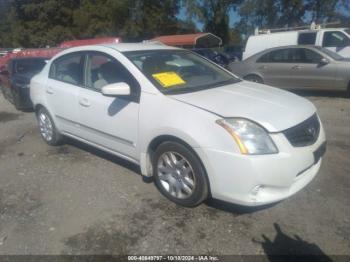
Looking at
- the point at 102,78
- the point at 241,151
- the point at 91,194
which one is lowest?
the point at 91,194

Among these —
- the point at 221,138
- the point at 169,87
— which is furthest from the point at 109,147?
the point at 221,138

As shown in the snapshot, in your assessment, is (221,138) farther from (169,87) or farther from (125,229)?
(125,229)

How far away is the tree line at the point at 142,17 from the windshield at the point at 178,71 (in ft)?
114

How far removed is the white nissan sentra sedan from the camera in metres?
3.19

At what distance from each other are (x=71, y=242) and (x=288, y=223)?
6.67 feet

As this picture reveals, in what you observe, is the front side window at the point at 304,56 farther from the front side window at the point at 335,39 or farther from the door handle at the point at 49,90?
the door handle at the point at 49,90

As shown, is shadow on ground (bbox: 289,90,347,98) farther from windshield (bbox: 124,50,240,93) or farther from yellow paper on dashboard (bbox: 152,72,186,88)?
yellow paper on dashboard (bbox: 152,72,186,88)

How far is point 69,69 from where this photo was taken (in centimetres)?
509

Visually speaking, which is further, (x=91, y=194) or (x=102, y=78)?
(x=102, y=78)

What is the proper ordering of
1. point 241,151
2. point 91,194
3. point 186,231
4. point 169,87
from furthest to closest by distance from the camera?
Result: point 91,194
point 169,87
point 186,231
point 241,151

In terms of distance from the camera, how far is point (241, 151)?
3.13 m

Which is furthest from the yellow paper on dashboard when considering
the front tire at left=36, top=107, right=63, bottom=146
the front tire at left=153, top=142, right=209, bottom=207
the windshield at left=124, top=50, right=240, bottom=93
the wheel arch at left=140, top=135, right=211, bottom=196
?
the front tire at left=36, top=107, right=63, bottom=146

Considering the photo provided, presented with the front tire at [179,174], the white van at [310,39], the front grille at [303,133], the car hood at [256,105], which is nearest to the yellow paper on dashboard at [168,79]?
the car hood at [256,105]

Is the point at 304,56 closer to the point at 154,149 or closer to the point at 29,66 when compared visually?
the point at 154,149
